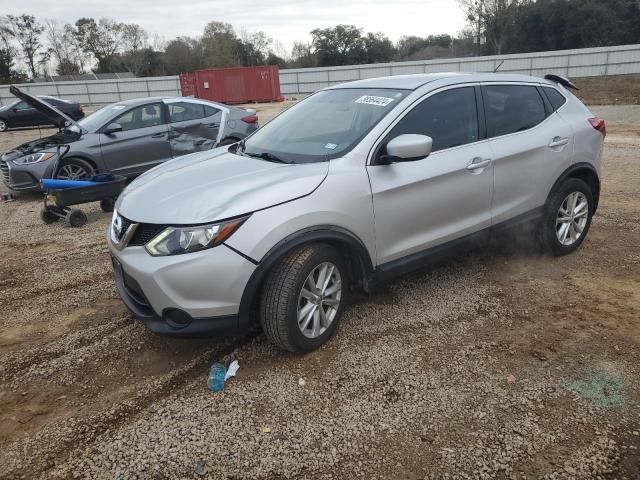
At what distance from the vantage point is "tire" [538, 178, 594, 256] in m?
4.50

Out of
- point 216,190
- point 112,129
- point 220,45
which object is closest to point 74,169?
point 112,129

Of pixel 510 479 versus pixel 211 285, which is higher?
pixel 211 285

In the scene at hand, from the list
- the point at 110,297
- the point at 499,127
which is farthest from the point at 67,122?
the point at 499,127

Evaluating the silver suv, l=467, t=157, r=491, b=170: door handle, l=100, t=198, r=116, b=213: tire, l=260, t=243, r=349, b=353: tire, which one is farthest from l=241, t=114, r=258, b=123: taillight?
l=260, t=243, r=349, b=353: tire

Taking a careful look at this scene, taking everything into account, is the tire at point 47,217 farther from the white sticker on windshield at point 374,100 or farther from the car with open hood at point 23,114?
the car with open hood at point 23,114

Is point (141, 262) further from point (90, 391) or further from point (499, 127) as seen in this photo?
point (499, 127)

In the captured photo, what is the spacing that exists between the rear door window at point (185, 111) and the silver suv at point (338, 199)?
4.76 meters

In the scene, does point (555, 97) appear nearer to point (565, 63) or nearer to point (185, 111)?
point (185, 111)

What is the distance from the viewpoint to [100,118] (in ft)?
27.1

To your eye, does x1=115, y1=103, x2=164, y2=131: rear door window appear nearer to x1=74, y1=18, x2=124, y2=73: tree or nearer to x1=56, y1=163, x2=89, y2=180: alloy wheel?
x1=56, y1=163, x2=89, y2=180: alloy wheel

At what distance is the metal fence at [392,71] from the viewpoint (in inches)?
1162

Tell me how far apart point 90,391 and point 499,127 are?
357 centimetres

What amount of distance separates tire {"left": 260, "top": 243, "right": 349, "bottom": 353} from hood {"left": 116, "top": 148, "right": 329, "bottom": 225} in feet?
1.26

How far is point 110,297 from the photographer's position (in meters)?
4.34
